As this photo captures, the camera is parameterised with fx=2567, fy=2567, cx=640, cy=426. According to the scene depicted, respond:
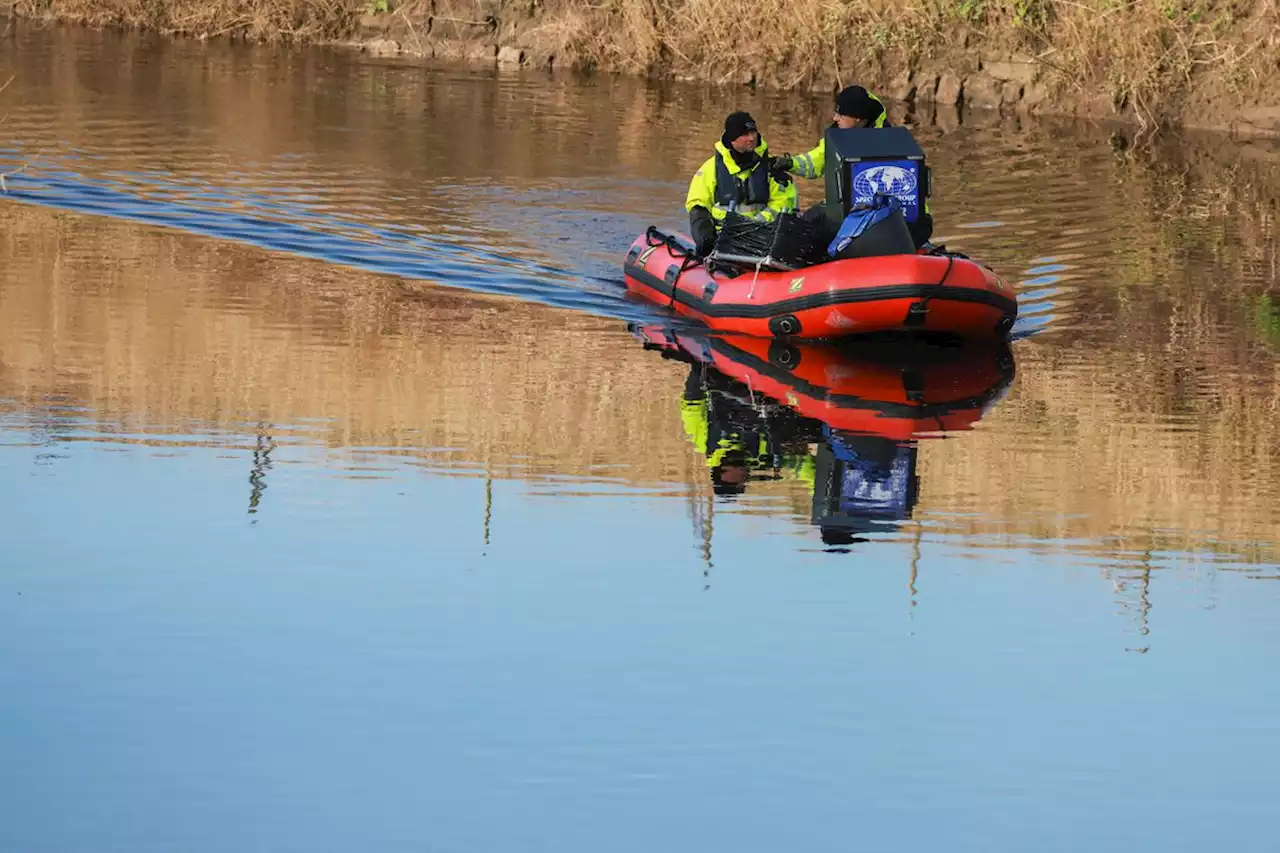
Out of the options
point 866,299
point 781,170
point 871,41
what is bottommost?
point 866,299

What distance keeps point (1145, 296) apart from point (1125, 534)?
27.9 feet

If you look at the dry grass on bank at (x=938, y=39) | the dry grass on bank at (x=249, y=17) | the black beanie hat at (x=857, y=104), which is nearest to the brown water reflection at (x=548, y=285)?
the dry grass on bank at (x=938, y=39)

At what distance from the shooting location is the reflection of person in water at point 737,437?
560 inches

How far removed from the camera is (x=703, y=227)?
19156 millimetres

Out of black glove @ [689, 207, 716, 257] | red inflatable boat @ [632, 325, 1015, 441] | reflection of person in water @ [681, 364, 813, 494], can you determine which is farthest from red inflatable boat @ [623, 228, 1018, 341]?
reflection of person in water @ [681, 364, 813, 494]

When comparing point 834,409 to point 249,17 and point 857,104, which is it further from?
point 249,17

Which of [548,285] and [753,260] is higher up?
[753,260]

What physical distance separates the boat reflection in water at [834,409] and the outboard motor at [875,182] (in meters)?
0.85

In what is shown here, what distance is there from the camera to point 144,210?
23.7 m

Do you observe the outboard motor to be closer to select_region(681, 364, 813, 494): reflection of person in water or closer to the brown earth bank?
select_region(681, 364, 813, 494): reflection of person in water

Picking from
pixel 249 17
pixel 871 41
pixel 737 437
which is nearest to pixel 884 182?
pixel 737 437

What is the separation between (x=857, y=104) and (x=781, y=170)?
33.2 inches

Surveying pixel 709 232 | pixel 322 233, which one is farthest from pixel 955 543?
pixel 322 233

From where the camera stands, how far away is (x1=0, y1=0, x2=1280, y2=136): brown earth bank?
31.8 meters
